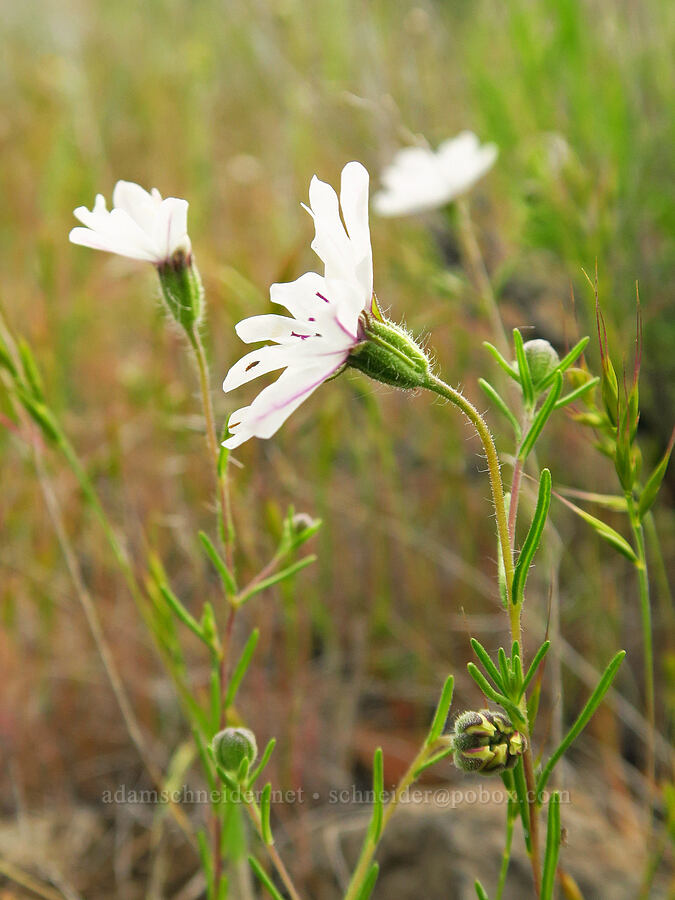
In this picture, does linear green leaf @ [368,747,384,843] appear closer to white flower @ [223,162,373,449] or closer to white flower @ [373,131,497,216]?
white flower @ [223,162,373,449]

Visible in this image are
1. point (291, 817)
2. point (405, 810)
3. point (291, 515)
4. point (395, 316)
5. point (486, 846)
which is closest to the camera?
point (291, 515)

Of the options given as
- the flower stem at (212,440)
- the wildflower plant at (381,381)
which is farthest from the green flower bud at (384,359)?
the flower stem at (212,440)

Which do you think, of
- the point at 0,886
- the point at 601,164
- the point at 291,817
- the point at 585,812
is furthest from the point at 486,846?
the point at 601,164

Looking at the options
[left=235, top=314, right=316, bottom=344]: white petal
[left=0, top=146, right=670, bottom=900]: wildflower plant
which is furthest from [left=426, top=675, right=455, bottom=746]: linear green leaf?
[left=235, top=314, right=316, bottom=344]: white petal

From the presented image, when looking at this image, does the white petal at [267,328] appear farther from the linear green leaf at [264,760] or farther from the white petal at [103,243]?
the linear green leaf at [264,760]

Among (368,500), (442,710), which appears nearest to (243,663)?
(442,710)

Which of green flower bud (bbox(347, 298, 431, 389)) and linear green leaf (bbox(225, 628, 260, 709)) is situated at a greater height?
green flower bud (bbox(347, 298, 431, 389))

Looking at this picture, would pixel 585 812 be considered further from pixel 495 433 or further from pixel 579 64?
pixel 579 64
